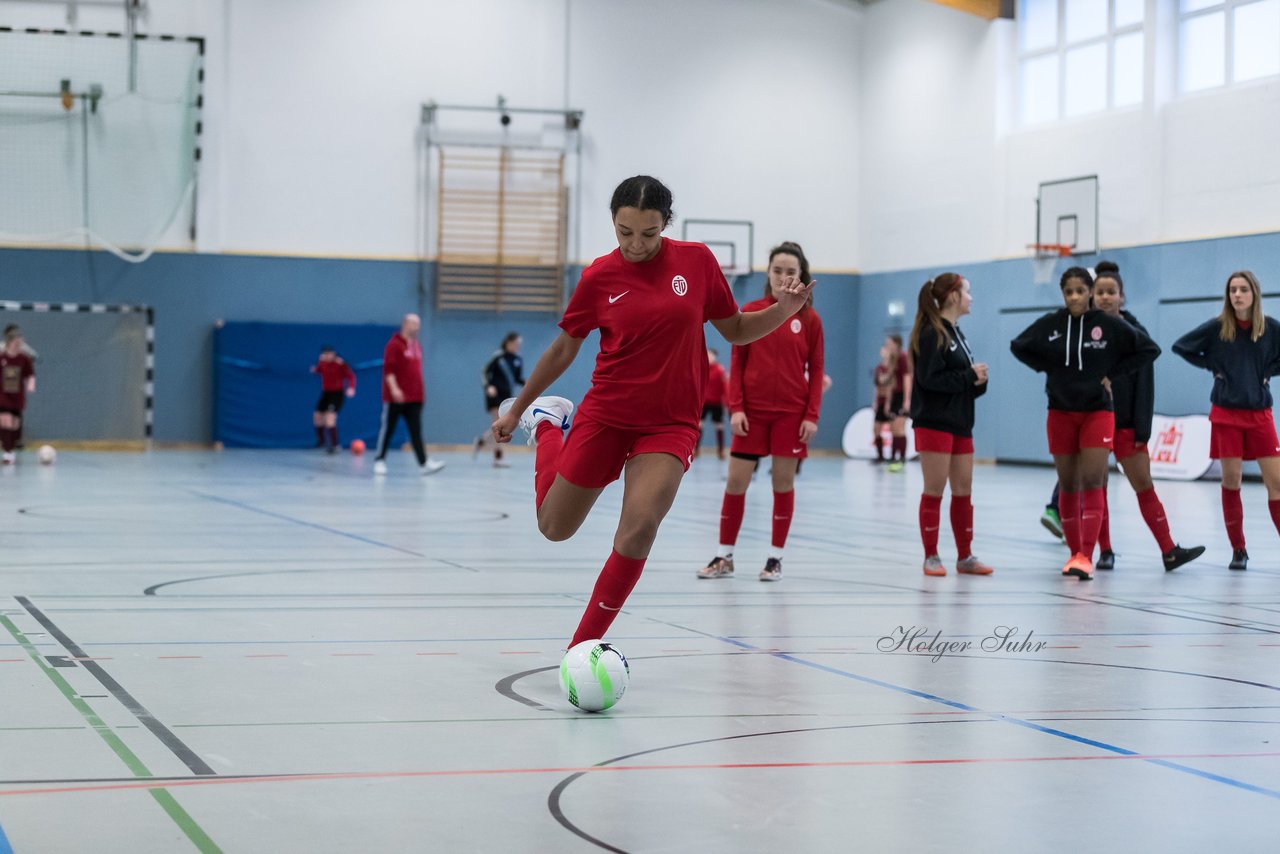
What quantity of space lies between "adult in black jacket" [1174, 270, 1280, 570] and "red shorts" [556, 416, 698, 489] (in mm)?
5596

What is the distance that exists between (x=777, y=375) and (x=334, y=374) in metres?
17.6

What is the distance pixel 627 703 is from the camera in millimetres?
4691

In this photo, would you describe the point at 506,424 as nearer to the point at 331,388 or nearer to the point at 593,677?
the point at 593,677

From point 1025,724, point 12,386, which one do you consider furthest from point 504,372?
point 1025,724

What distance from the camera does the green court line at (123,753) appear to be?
10.2ft

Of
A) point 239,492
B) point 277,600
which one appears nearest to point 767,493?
point 239,492

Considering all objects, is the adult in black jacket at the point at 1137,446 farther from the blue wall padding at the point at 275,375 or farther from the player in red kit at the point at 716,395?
the blue wall padding at the point at 275,375

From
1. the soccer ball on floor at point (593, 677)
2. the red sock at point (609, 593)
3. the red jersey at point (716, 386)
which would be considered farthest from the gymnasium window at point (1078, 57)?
the soccer ball on floor at point (593, 677)

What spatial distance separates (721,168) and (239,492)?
15.6 metres

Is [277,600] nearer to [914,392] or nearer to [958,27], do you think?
[914,392]

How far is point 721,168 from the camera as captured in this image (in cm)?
2858

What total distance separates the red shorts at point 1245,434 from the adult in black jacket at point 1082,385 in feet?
3.52

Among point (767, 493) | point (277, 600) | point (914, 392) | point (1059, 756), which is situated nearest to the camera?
point (1059, 756)

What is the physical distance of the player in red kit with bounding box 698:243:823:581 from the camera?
830cm
